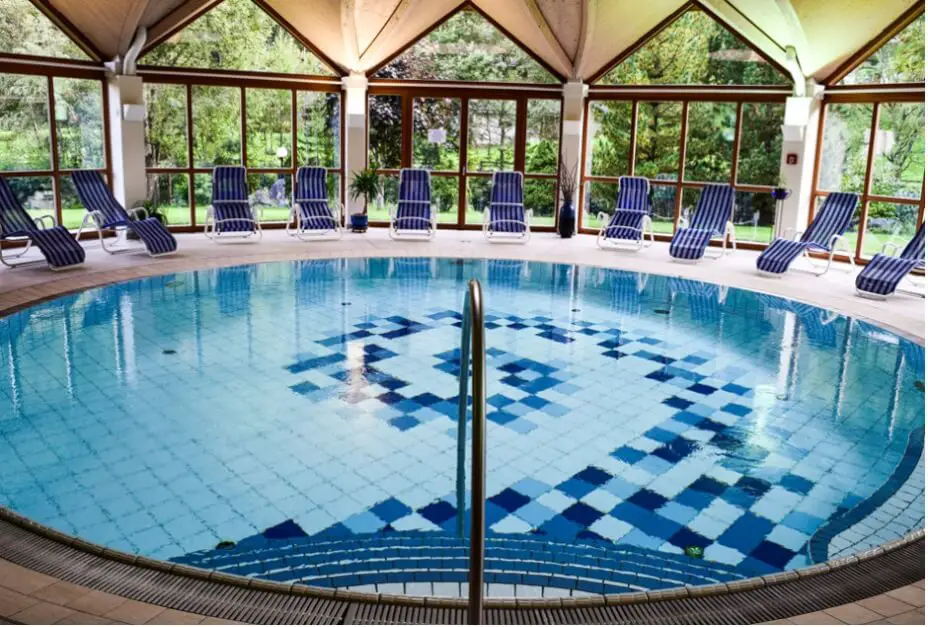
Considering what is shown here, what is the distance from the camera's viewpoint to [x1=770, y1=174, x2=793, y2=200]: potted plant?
41.2 ft

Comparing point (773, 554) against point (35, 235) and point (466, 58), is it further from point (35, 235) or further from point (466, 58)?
point (466, 58)

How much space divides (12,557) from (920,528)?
14.6 ft

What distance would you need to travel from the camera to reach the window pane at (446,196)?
49.2 ft

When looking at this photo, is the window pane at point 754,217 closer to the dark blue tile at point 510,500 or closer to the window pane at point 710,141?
the window pane at point 710,141

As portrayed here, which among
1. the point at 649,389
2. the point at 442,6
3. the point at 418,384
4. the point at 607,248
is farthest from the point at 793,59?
the point at 418,384

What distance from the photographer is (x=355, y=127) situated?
46.7 feet

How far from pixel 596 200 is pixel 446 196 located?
2.74 meters

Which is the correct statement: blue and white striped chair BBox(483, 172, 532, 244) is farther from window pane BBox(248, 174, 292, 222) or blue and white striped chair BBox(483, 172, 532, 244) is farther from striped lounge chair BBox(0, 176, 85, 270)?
striped lounge chair BBox(0, 176, 85, 270)

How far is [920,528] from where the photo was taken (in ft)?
14.3

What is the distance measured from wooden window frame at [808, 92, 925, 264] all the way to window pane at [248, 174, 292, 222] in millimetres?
8810

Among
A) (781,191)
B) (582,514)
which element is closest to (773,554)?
(582,514)

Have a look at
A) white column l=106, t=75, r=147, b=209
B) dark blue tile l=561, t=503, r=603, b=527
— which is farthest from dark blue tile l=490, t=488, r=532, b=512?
white column l=106, t=75, r=147, b=209

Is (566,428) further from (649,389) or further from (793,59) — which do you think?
(793,59)

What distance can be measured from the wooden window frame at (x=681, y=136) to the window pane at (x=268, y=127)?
5.25 metres
